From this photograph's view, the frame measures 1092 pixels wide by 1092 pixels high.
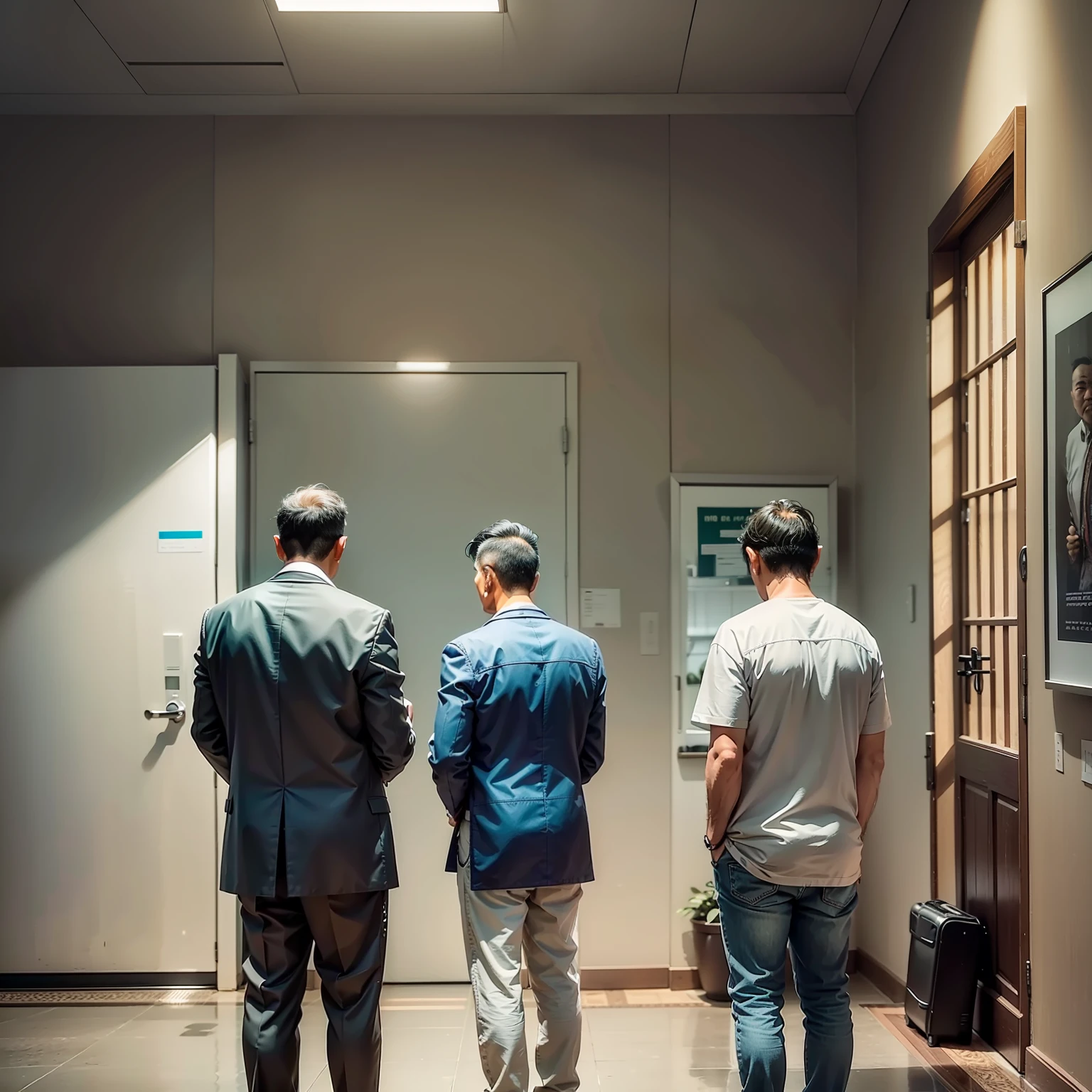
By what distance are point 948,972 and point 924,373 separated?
1.82m

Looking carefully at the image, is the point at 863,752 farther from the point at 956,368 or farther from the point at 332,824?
the point at 956,368

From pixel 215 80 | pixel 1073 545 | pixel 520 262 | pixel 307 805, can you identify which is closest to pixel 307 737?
pixel 307 805

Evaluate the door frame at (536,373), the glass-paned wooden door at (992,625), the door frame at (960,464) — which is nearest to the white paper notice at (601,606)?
the door frame at (536,373)

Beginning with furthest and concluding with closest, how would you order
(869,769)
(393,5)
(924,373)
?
(393,5)
(924,373)
(869,769)

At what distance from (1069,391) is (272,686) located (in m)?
1.87

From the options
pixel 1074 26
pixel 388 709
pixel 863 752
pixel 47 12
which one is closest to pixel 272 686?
pixel 388 709

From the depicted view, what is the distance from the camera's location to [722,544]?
4.32 meters

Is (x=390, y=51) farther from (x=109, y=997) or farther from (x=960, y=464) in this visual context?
(x=109, y=997)

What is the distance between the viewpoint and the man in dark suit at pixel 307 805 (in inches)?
98.4

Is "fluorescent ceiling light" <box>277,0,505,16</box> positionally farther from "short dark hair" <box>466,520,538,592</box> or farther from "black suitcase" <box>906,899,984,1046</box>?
"black suitcase" <box>906,899,984,1046</box>

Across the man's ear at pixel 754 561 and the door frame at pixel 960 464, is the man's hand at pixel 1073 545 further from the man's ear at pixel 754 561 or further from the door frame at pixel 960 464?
the man's ear at pixel 754 561

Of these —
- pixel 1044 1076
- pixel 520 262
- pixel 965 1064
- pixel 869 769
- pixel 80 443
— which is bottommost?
pixel 965 1064

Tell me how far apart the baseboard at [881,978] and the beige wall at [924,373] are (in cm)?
5

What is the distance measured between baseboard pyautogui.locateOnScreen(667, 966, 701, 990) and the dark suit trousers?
1.88 metres
